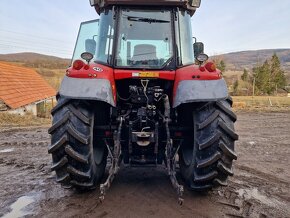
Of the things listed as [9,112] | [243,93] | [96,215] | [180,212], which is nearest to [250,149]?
[180,212]

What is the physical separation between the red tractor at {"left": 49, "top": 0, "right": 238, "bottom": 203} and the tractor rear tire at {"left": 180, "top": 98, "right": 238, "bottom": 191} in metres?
0.01

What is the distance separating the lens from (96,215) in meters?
3.78

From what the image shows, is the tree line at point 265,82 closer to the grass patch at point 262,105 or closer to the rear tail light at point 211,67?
the grass patch at point 262,105

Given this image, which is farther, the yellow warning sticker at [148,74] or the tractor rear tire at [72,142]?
the yellow warning sticker at [148,74]

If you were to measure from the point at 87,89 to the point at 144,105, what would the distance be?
93cm

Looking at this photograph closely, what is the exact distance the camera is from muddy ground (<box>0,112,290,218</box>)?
389 centimetres

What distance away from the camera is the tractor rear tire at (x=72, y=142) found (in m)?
3.89

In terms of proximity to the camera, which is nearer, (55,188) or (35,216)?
(35,216)

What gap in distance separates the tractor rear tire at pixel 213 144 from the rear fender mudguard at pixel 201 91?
Answer: 20 cm

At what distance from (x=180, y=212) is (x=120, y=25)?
99.7 inches

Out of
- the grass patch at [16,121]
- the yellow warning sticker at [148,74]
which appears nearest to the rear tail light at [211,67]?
the yellow warning sticker at [148,74]

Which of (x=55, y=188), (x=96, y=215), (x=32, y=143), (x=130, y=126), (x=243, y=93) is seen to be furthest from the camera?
(x=243, y=93)

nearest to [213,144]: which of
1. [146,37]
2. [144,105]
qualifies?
[144,105]

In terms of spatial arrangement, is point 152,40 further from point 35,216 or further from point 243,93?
point 243,93
